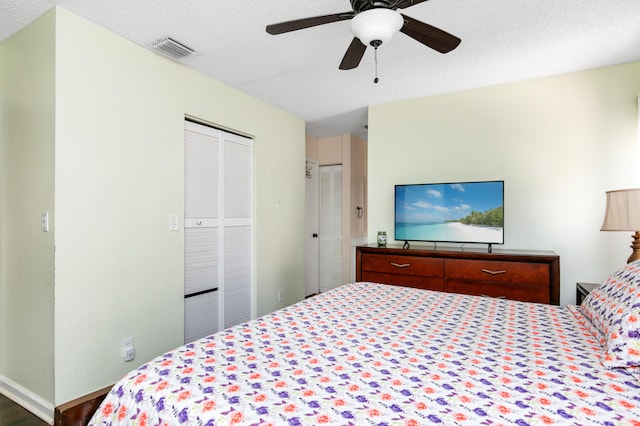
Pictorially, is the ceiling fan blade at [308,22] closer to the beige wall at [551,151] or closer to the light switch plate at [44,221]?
the light switch plate at [44,221]

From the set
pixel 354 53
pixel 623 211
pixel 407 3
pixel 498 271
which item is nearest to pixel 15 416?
pixel 354 53

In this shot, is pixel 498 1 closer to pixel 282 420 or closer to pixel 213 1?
pixel 213 1

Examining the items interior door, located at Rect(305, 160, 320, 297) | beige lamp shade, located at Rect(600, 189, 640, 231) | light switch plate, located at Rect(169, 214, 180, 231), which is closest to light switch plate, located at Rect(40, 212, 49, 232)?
light switch plate, located at Rect(169, 214, 180, 231)

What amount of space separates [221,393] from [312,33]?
214 cm

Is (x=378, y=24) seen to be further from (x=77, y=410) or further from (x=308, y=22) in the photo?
(x=77, y=410)

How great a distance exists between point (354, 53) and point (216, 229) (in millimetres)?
1958

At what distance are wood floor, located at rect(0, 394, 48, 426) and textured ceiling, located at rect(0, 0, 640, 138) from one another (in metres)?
2.42

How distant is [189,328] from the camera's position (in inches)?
111

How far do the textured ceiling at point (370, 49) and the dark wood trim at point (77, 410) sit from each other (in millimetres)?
2004

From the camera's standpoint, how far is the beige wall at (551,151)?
8.90 feet

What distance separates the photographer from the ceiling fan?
153cm

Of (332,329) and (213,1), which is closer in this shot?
(332,329)

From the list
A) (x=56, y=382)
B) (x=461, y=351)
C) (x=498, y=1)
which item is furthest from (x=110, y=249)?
(x=498, y=1)

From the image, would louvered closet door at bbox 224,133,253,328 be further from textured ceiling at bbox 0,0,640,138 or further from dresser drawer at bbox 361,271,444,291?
dresser drawer at bbox 361,271,444,291
